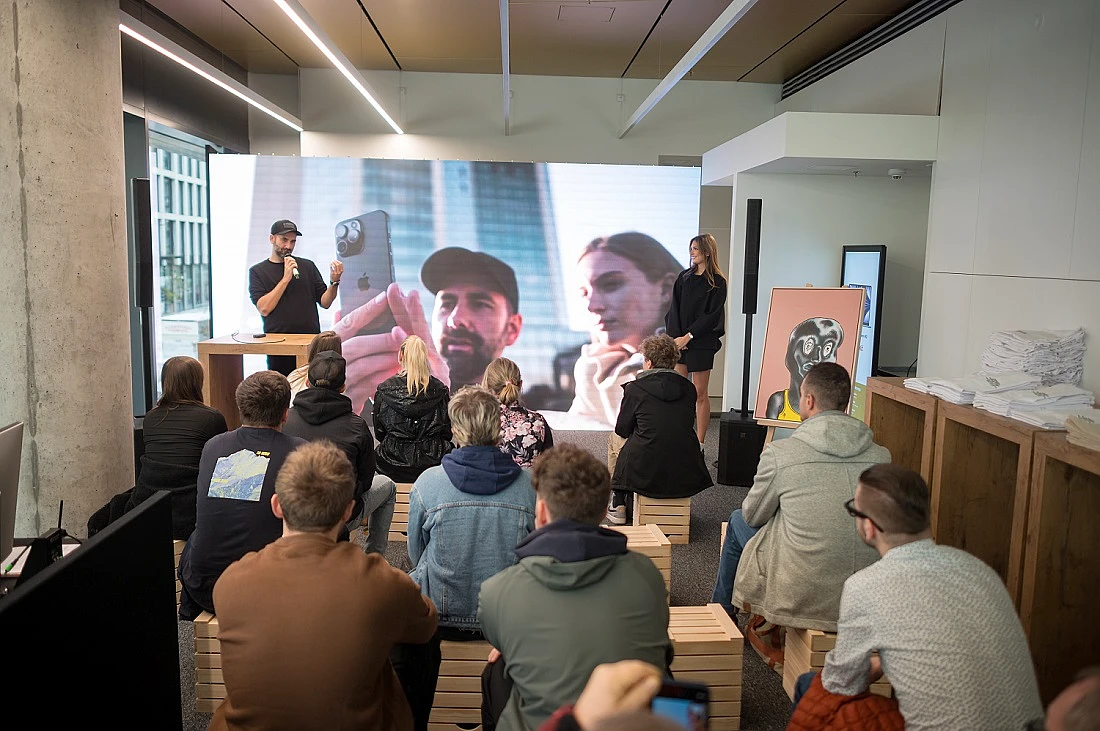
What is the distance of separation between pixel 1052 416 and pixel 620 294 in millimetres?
5006

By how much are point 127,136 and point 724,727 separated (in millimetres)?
6894

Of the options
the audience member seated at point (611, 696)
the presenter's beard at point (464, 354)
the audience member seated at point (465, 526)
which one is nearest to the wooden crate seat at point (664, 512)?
the audience member seated at point (465, 526)

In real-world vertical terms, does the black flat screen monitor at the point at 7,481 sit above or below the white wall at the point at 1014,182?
below

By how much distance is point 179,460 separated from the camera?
368 centimetres

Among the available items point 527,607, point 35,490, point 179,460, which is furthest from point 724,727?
point 35,490

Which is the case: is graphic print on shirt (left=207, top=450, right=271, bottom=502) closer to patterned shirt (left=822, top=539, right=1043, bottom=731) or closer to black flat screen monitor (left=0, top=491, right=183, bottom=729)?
black flat screen monitor (left=0, top=491, right=183, bottom=729)

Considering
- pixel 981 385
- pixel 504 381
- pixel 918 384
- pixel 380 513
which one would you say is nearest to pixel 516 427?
pixel 504 381

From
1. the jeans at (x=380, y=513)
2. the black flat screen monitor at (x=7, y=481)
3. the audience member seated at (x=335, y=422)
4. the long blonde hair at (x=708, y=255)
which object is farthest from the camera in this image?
the long blonde hair at (x=708, y=255)

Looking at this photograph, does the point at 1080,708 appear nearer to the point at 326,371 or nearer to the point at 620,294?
the point at 326,371

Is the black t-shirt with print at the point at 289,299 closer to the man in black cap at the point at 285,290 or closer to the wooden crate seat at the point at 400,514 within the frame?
the man in black cap at the point at 285,290

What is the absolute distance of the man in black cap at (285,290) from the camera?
678 cm

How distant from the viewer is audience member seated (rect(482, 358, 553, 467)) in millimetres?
4289

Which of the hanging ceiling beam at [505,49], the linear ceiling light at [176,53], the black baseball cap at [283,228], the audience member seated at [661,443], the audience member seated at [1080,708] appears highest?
the hanging ceiling beam at [505,49]

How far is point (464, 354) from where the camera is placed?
820cm
